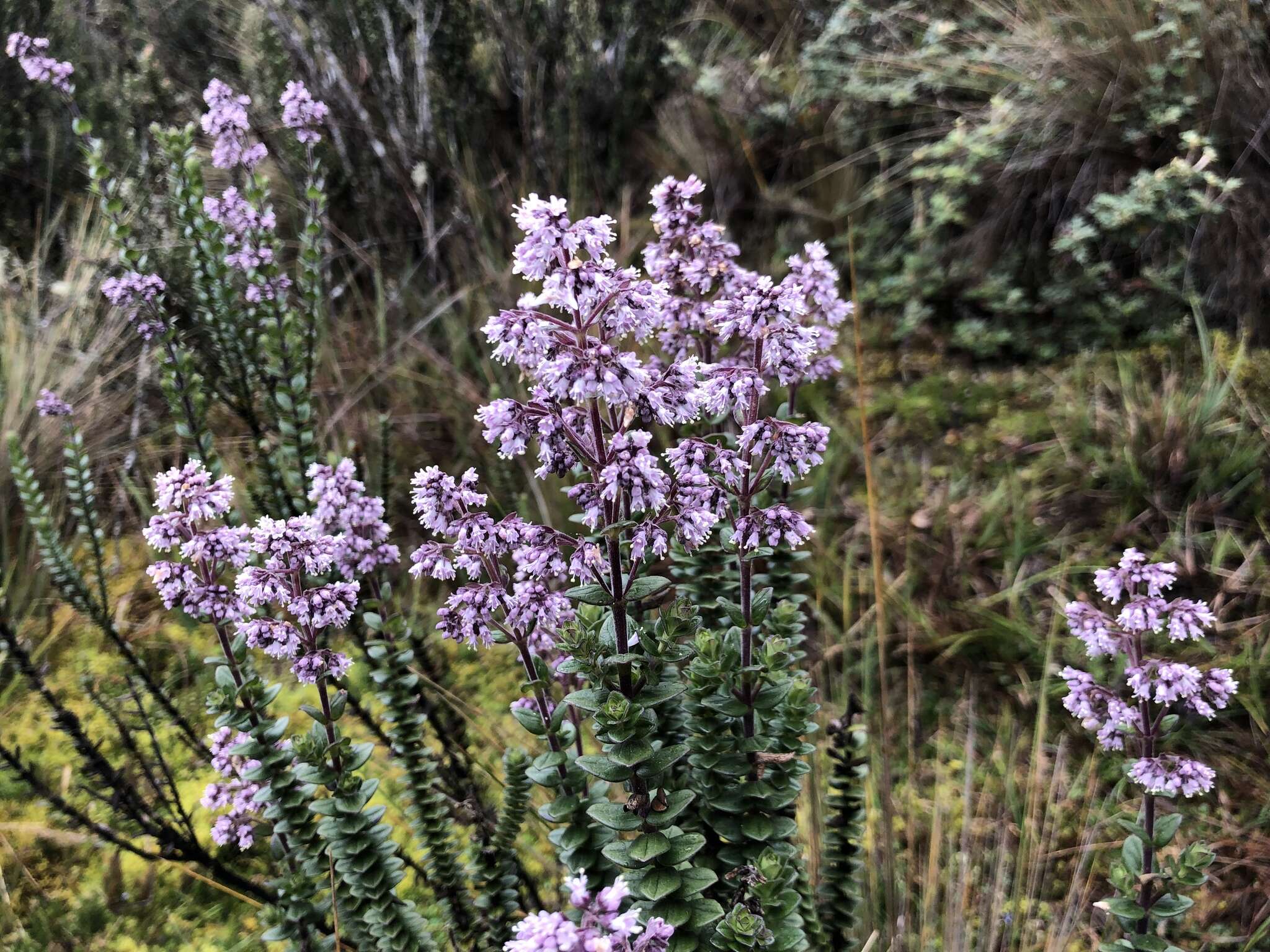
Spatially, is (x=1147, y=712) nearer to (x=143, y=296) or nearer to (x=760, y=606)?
(x=760, y=606)

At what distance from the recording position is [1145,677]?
1.63 meters

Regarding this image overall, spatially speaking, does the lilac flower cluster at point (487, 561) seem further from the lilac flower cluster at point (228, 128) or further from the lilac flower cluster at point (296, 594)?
the lilac flower cluster at point (228, 128)

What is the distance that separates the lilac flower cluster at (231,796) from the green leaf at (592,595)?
3.68ft

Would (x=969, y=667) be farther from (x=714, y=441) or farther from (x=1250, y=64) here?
(x=1250, y=64)

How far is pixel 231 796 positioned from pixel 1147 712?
2150mm

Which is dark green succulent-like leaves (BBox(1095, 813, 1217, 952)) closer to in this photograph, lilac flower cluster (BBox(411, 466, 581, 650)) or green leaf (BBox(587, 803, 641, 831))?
green leaf (BBox(587, 803, 641, 831))

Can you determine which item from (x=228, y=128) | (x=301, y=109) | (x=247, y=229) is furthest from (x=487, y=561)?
(x=228, y=128)

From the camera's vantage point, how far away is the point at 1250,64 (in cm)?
430

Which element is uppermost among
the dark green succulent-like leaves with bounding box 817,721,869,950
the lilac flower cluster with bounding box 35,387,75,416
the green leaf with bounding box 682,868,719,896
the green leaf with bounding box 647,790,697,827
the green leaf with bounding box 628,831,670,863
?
the lilac flower cluster with bounding box 35,387,75,416

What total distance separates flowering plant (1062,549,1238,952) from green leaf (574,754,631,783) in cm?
88

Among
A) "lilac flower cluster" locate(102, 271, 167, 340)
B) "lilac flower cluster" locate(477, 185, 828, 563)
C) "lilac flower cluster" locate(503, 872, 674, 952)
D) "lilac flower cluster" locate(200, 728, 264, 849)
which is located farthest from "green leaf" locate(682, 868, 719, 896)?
"lilac flower cluster" locate(102, 271, 167, 340)

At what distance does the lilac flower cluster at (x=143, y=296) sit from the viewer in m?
2.70

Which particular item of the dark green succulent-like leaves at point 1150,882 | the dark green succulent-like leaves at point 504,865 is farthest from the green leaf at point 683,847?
the dark green succulent-like leaves at point 1150,882

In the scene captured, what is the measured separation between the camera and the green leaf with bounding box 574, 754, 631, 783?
1.48m
